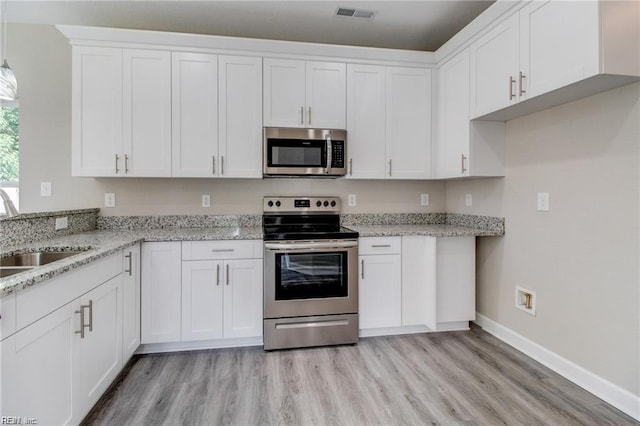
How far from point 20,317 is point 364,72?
289cm

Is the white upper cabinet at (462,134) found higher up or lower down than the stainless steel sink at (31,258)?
higher up

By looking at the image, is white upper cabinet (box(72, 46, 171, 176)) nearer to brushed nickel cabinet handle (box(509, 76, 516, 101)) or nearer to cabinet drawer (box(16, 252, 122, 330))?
cabinet drawer (box(16, 252, 122, 330))

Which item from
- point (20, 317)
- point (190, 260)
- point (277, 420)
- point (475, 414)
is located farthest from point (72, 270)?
point (475, 414)

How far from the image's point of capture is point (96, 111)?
2.65m

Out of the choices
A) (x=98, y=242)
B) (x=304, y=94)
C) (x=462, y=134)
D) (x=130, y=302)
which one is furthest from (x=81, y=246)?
(x=462, y=134)

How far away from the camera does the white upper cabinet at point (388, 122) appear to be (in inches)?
118

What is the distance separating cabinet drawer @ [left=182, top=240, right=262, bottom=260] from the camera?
8.24ft

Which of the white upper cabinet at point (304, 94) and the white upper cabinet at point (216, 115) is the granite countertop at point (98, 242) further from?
the white upper cabinet at point (304, 94)

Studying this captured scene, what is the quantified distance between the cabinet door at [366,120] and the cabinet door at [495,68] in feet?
2.59

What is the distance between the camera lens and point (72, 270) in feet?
5.03

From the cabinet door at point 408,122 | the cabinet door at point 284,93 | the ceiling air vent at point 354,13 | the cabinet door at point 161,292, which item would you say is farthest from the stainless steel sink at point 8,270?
the ceiling air vent at point 354,13

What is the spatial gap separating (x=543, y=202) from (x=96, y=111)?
3531mm

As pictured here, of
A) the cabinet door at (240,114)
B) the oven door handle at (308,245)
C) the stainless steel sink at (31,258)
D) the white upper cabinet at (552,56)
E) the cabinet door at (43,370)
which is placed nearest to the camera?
the cabinet door at (43,370)

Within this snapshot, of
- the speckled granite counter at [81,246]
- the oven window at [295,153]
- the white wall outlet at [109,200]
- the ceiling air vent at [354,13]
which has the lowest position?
the speckled granite counter at [81,246]
